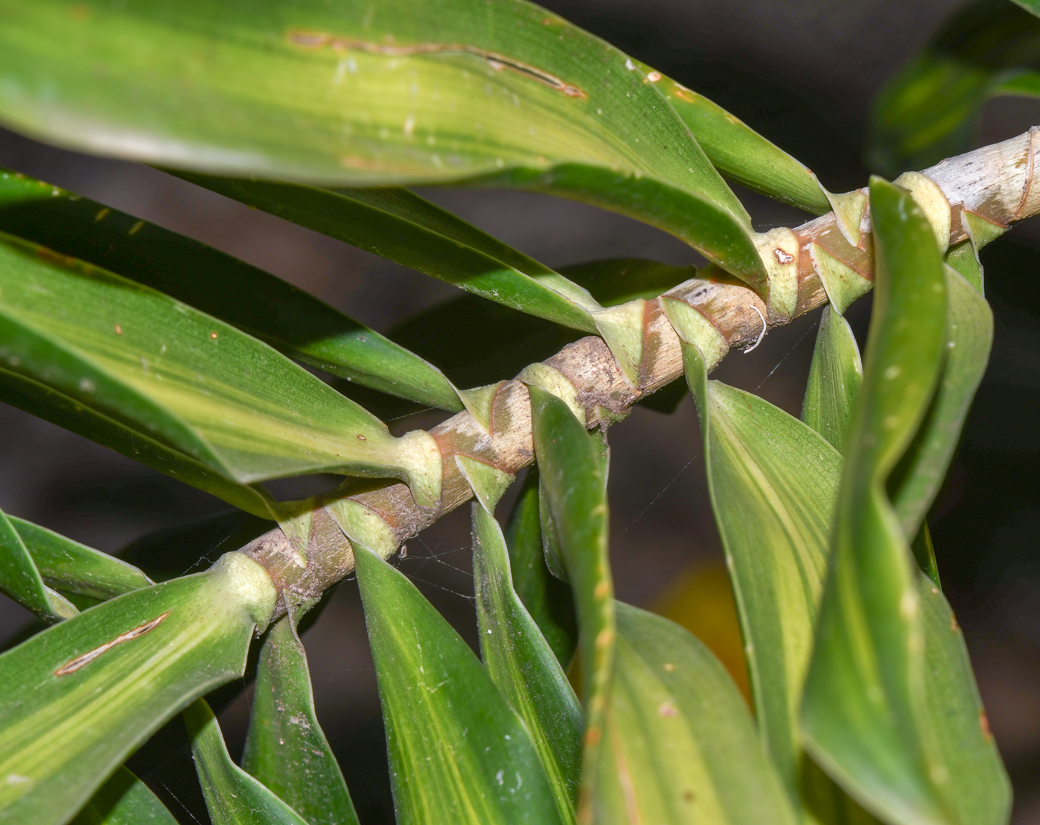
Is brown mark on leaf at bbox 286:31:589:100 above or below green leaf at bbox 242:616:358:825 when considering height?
above

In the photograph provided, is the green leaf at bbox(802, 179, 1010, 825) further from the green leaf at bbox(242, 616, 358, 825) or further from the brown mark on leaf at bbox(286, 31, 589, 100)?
the green leaf at bbox(242, 616, 358, 825)

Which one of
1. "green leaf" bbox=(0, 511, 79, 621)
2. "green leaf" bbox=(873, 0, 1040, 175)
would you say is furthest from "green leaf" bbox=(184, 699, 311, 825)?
"green leaf" bbox=(873, 0, 1040, 175)

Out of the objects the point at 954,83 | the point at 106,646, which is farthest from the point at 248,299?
the point at 954,83

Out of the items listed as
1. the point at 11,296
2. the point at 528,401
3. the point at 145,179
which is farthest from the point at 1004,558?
the point at 145,179

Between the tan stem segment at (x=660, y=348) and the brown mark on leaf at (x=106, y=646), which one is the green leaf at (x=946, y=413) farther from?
the brown mark on leaf at (x=106, y=646)

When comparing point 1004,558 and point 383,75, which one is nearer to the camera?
point 383,75

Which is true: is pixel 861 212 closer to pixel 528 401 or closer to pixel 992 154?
pixel 992 154
